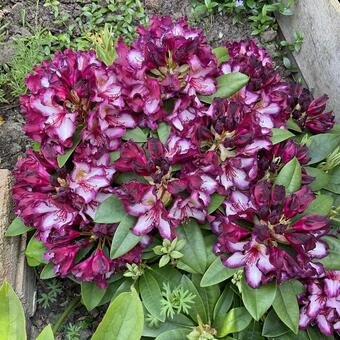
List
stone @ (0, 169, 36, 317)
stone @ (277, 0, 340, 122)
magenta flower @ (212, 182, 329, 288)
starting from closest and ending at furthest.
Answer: magenta flower @ (212, 182, 329, 288) → stone @ (0, 169, 36, 317) → stone @ (277, 0, 340, 122)

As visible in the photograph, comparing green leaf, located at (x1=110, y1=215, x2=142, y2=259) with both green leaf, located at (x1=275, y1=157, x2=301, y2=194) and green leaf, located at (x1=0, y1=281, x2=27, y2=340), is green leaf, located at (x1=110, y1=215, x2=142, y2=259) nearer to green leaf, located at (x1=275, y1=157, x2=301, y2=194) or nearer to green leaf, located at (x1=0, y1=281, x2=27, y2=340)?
green leaf, located at (x1=0, y1=281, x2=27, y2=340)

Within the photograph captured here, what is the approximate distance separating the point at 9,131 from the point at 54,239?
798 mm

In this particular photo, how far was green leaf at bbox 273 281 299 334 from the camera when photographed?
1.59 m

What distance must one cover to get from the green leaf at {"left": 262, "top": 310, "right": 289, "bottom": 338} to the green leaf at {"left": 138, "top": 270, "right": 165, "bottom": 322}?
12.2 inches

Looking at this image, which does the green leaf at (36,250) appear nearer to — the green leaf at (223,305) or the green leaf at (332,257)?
the green leaf at (223,305)

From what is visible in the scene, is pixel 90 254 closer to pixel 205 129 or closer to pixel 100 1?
pixel 205 129

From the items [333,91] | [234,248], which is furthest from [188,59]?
[333,91]

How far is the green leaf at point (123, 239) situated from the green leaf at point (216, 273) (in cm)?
22

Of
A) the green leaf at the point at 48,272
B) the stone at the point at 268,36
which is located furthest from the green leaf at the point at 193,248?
the stone at the point at 268,36

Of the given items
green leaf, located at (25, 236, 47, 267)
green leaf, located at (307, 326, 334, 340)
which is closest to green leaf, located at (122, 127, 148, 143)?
green leaf, located at (25, 236, 47, 267)

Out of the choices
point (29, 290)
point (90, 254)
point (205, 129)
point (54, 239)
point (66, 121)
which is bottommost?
point (29, 290)

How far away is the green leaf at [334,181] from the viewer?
189 cm

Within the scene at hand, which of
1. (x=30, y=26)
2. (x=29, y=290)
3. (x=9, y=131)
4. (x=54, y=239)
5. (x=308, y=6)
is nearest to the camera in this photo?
(x=54, y=239)

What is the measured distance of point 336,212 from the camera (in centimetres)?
175
